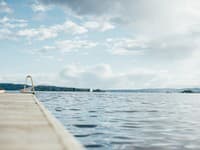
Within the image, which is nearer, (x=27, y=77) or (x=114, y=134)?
(x=114, y=134)

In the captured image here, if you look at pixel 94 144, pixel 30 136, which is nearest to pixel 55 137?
pixel 30 136

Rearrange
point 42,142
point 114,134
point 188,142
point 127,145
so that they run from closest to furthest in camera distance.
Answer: point 42,142
point 127,145
point 188,142
point 114,134

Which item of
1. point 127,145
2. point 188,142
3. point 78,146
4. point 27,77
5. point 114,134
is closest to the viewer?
point 78,146

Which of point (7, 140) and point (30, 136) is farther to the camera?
point (30, 136)

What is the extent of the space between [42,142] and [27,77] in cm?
4735

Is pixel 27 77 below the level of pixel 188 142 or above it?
above

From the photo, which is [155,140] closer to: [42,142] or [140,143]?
[140,143]

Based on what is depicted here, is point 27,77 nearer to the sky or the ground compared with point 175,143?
nearer to the sky

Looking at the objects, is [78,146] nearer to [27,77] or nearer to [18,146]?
[18,146]

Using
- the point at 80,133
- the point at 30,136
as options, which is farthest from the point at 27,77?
the point at 30,136

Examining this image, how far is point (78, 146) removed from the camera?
18.3 ft

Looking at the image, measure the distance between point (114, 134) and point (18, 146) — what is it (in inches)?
263

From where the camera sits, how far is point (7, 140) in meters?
6.30

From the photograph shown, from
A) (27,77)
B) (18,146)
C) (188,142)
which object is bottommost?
(188,142)
